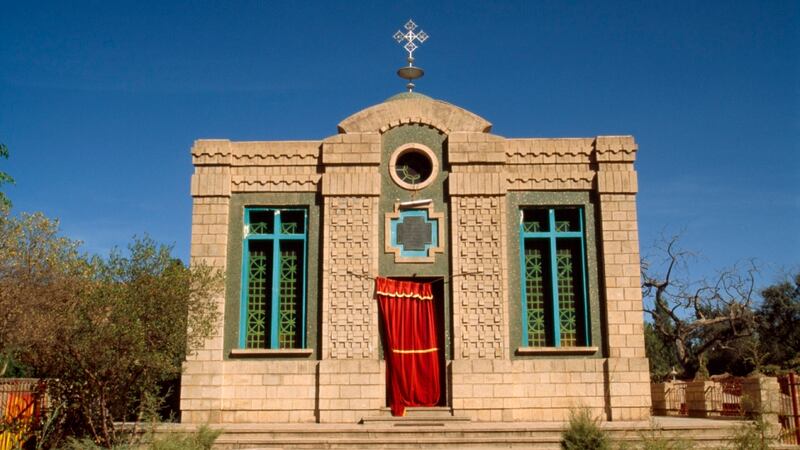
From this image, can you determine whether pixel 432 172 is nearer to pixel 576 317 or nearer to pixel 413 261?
pixel 413 261

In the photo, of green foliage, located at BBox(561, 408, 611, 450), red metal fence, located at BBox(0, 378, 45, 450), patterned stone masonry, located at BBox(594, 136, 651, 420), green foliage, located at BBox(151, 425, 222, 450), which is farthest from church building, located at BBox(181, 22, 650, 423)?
green foliage, located at BBox(561, 408, 611, 450)

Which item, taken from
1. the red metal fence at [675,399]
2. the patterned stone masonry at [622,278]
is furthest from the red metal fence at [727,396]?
the patterned stone masonry at [622,278]

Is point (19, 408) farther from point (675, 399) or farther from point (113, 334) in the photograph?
point (675, 399)

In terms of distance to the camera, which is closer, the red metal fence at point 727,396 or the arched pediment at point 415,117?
the red metal fence at point 727,396

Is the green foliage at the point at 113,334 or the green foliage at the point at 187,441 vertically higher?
the green foliage at the point at 113,334

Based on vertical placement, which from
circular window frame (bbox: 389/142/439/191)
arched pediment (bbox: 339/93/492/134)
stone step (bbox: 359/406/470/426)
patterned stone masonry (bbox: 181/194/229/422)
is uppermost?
arched pediment (bbox: 339/93/492/134)

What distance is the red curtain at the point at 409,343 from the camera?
16547 mm

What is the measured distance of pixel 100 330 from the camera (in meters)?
13.4

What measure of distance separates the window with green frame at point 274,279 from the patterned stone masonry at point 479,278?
352 centimetres

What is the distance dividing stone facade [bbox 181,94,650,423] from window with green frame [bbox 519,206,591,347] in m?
0.21

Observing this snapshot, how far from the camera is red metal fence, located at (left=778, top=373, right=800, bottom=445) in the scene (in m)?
14.8

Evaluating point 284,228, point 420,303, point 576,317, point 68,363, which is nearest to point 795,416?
point 576,317

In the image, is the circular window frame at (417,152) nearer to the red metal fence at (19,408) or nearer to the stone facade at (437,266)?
the stone facade at (437,266)

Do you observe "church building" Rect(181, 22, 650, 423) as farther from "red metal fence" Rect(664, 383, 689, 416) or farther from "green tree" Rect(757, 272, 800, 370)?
"green tree" Rect(757, 272, 800, 370)
